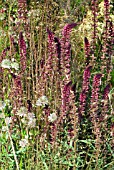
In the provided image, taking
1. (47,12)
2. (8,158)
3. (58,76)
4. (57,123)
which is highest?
(47,12)

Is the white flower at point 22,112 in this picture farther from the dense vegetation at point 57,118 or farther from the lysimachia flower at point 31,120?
the lysimachia flower at point 31,120

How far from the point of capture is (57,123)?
2576mm

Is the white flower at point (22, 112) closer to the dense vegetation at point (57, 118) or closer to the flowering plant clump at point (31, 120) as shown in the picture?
the dense vegetation at point (57, 118)

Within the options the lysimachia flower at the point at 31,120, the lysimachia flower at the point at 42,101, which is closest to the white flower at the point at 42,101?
the lysimachia flower at the point at 42,101

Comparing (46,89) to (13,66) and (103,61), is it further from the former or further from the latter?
(103,61)

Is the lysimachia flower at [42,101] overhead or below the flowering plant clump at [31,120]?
overhead

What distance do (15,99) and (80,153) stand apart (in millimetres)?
571

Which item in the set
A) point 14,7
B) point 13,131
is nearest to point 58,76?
point 13,131

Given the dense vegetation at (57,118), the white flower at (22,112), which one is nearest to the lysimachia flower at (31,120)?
the dense vegetation at (57,118)

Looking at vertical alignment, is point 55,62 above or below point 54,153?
above

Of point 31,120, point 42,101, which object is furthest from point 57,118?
point 31,120

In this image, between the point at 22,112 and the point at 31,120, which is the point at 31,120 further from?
the point at 22,112

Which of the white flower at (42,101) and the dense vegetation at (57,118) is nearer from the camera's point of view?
the dense vegetation at (57,118)

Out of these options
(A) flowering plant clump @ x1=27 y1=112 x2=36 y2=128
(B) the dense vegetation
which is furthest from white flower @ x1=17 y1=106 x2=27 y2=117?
(A) flowering plant clump @ x1=27 y1=112 x2=36 y2=128
